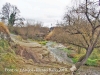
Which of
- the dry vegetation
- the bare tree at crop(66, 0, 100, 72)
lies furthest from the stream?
the dry vegetation

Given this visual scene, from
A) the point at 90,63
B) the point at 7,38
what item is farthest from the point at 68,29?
the point at 7,38

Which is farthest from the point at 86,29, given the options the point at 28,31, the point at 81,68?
the point at 28,31

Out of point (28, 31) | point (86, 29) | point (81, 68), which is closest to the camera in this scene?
point (86, 29)

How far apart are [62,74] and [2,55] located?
244 centimetres

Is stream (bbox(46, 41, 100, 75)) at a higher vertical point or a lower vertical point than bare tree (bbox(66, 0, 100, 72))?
lower

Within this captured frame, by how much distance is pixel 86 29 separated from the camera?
13602 mm

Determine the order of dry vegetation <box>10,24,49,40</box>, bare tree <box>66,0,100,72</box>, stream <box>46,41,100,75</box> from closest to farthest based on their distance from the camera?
bare tree <box>66,0,100,72</box>
stream <box>46,41,100,75</box>
dry vegetation <box>10,24,49,40</box>

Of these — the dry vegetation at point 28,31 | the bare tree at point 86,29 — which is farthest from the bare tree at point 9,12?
the bare tree at point 86,29

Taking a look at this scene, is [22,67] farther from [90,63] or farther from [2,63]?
[90,63]

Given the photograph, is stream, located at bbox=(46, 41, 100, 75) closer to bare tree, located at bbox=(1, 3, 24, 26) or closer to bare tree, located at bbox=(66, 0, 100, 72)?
bare tree, located at bbox=(66, 0, 100, 72)

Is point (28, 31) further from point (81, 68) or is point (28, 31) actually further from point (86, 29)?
point (86, 29)

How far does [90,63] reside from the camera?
1739 cm

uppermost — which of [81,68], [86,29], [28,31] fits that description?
[86,29]

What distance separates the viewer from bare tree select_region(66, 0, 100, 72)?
8262 millimetres
